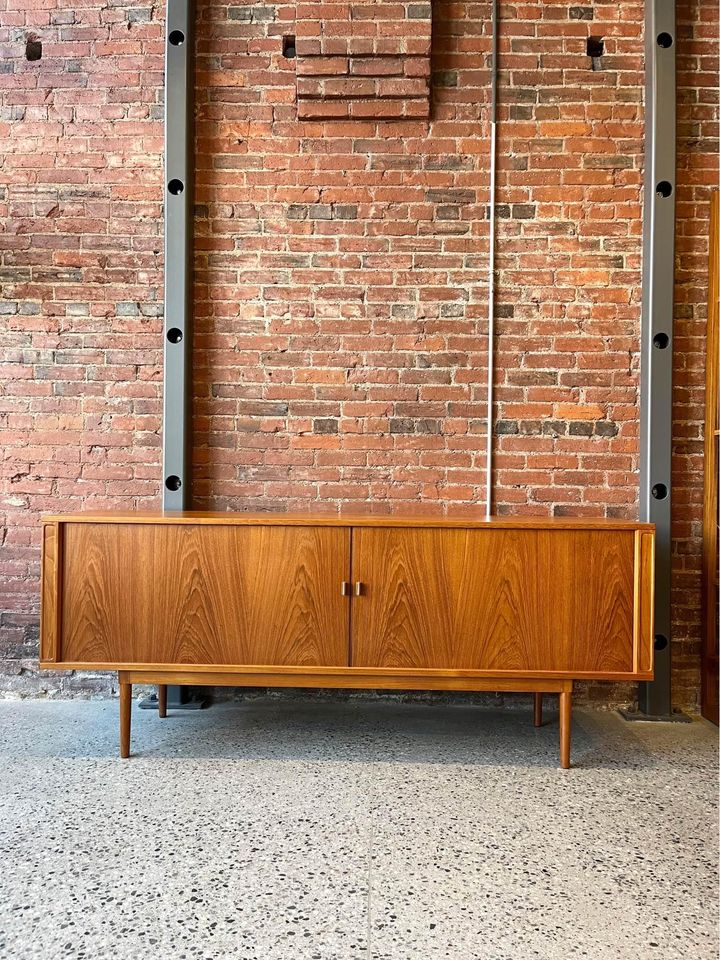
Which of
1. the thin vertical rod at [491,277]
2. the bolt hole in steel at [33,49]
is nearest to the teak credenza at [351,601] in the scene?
the thin vertical rod at [491,277]

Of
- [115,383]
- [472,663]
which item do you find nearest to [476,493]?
[472,663]

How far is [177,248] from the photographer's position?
9.67 feet

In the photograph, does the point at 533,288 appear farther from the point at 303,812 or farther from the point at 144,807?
the point at 144,807

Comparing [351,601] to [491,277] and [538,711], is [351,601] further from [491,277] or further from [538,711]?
[491,277]

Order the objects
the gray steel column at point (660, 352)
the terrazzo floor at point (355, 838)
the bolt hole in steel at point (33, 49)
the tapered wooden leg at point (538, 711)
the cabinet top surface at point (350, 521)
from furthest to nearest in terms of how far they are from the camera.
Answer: the bolt hole in steel at point (33, 49)
the gray steel column at point (660, 352)
the tapered wooden leg at point (538, 711)
the cabinet top surface at point (350, 521)
the terrazzo floor at point (355, 838)

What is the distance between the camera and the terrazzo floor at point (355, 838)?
1.50 m

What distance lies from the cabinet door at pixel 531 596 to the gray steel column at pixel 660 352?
0.62 meters

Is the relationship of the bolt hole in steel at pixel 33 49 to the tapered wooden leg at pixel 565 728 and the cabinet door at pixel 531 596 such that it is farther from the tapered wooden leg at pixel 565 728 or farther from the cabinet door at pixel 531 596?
the tapered wooden leg at pixel 565 728

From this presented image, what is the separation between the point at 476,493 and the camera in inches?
117

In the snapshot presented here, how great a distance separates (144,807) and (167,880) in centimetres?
43

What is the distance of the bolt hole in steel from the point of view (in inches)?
120

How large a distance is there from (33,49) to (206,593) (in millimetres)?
2601

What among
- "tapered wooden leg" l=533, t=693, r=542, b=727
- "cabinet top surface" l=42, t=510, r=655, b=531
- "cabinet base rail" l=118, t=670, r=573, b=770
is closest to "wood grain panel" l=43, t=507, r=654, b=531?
Answer: "cabinet top surface" l=42, t=510, r=655, b=531

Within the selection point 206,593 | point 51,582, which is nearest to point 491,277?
point 206,593
